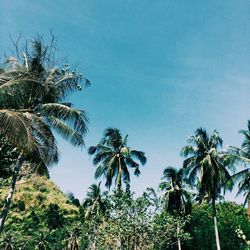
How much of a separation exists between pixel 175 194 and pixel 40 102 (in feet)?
80.9

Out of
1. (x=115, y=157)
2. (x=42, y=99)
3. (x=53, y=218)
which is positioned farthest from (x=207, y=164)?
(x=53, y=218)

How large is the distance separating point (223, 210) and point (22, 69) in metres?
29.0

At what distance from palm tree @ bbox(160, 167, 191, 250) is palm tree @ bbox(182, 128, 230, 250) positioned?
781 cm

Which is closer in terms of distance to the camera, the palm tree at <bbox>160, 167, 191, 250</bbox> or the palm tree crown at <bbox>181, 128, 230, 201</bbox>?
the palm tree crown at <bbox>181, 128, 230, 201</bbox>

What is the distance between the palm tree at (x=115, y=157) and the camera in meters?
30.1

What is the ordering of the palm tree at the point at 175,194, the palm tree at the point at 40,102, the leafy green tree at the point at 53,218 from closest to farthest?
the palm tree at the point at 40,102, the palm tree at the point at 175,194, the leafy green tree at the point at 53,218

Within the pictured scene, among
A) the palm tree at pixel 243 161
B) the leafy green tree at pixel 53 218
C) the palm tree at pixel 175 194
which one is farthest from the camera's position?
the leafy green tree at pixel 53 218

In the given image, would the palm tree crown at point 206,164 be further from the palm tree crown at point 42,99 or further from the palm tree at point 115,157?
the palm tree crown at point 42,99

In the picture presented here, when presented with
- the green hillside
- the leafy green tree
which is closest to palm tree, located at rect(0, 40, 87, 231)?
the green hillside

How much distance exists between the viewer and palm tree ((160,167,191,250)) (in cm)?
3771

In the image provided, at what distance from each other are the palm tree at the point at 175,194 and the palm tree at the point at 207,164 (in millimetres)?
7809

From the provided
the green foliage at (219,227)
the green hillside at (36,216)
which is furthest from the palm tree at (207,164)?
the green hillside at (36,216)

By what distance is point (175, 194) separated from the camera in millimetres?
38094

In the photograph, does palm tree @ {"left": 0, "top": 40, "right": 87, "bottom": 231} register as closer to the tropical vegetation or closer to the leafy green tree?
the tropical vegetation
